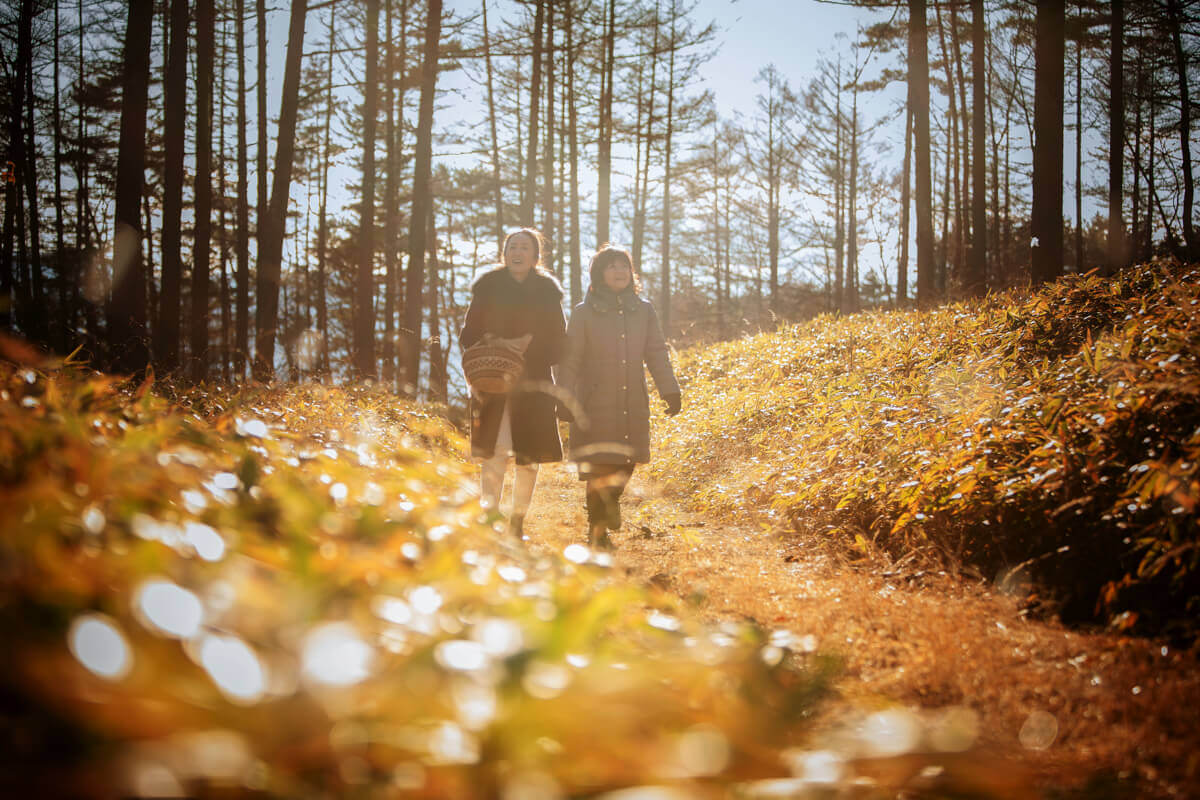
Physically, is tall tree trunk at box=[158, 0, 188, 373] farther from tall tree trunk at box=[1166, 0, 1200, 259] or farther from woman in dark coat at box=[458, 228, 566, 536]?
tall tree trunk at box=[1166, 0, 1200, 259]

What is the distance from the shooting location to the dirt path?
1.85 meters

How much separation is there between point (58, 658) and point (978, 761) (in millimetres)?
2127

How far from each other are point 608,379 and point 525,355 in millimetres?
657

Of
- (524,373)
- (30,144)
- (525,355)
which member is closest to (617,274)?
(525,355)

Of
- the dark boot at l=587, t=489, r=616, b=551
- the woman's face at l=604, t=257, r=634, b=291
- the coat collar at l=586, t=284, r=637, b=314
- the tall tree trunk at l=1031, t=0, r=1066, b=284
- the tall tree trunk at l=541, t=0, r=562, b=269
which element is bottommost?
the dark boot at l=587, t=489, r=616, b=551

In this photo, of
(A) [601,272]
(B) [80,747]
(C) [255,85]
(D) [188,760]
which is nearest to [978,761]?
(D) [188,760]

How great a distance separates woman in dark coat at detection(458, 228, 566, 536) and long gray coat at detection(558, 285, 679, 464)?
155 millimetres

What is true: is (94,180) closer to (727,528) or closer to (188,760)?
(727,528)

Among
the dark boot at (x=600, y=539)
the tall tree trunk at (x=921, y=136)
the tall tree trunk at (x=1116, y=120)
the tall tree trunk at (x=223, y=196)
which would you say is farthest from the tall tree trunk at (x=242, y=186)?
the tall tree trunk at (x=1116, y=120)

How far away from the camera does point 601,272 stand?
520 centimetres

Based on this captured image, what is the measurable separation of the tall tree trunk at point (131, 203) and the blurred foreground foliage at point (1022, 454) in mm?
6728

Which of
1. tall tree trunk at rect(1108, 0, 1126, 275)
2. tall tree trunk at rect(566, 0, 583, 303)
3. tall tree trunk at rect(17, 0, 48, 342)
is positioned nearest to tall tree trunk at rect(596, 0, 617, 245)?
tall tree trunk at rect(566, 0, 583, 303)

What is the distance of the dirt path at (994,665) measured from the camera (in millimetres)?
1851

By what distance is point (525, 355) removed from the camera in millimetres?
5055
